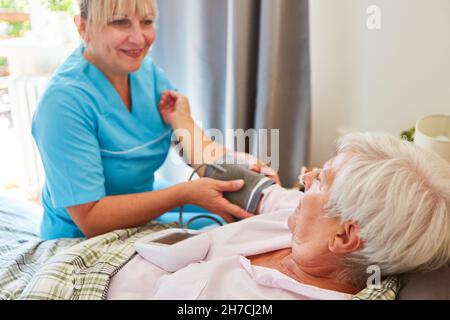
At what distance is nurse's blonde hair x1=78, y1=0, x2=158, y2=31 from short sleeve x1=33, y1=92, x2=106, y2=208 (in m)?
0.22

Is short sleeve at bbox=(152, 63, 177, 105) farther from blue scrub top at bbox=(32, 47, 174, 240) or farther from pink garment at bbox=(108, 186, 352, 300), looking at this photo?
pink garment at bbox=(108, 186, 352, 300)

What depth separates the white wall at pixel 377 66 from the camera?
169cm

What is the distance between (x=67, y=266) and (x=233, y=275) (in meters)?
0.37

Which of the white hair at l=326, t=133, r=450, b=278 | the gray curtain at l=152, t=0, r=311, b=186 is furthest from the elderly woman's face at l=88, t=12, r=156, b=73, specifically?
the white hair at l=326, t=133, r=450, b=278

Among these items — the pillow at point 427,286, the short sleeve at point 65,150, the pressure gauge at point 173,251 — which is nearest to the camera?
the pillow at point 427,286

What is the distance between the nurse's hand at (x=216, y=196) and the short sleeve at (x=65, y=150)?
10.7 inches

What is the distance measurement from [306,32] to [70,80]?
1066 mm

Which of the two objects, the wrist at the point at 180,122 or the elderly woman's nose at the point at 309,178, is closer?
the elderly woman's nose at the point at 309,178

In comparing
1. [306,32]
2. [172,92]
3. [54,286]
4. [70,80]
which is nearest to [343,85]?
[306,32]

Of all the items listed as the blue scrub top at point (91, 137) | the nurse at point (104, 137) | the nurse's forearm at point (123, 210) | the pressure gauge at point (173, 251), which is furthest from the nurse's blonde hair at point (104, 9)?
the pressure gauge at point (173, 251)

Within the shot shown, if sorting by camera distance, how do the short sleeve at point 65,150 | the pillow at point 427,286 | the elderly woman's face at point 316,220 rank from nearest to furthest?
1. the pillow at point 427,286
2. the elderly woman's face at point 316,220
3. the short sleeve at point 65,150

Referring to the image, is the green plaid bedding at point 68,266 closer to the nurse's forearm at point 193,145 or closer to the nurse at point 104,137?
the nurse at point 104,137

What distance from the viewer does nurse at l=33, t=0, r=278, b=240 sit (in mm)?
1153
